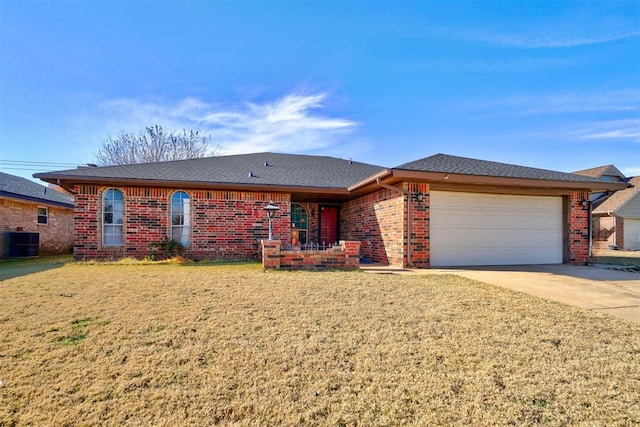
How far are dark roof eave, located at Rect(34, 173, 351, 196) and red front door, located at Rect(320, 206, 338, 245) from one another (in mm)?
3049

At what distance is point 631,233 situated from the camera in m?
19.5

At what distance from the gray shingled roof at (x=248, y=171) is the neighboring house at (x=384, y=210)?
7cm

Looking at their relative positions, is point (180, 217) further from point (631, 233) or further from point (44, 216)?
point (631, 233)

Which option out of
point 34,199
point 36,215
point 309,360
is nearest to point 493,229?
point 309,360

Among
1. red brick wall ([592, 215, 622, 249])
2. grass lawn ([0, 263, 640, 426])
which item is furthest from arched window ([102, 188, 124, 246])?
red brick wall ([592, 215, 622, 249])

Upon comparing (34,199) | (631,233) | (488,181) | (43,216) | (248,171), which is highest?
(248,171)

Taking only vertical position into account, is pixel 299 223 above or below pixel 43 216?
below

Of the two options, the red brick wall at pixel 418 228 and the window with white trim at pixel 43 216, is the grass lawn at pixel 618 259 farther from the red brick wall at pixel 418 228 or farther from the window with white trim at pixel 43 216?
the window with white trim at pixel 43 216

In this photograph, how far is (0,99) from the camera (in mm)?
12664

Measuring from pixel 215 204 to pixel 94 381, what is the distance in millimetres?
8275

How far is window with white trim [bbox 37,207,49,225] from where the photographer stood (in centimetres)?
1445

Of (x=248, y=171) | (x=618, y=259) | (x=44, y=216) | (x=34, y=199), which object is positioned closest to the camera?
(x=248, y=171)

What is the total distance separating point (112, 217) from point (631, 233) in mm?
27605

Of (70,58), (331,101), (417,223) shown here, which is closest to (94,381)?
(417,223)
